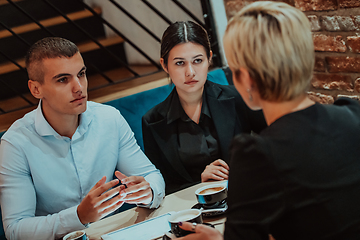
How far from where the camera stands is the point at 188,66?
183 cm

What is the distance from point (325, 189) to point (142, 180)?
2.72 feet

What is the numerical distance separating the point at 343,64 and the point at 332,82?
142 millimetres

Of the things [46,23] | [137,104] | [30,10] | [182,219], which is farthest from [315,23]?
[30,10]

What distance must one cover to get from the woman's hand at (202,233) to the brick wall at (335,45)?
1507 mm

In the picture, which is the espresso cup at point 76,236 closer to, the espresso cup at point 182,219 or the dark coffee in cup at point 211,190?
the espresso cup at point 182,219

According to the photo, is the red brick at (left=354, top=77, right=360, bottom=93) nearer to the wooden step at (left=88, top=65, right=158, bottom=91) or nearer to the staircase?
the staircase

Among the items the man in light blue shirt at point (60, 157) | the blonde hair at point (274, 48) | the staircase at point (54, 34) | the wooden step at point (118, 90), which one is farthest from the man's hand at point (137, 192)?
the staircase at point (54, 34)

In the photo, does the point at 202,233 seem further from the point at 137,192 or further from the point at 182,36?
the point at 182,36

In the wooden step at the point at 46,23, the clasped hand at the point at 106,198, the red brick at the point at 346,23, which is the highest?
the wooden step at the point at 46,23

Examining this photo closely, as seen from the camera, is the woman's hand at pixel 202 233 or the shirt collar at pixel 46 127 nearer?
the woman's hand at pixel 202 233

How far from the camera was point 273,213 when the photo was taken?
0.80 metres

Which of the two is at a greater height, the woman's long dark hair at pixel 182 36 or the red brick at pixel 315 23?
the woman's long dark hair at pixel 182 36

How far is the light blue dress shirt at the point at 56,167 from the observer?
1.39 metres

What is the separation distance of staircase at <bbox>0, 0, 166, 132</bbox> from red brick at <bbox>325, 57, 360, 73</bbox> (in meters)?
1.24
